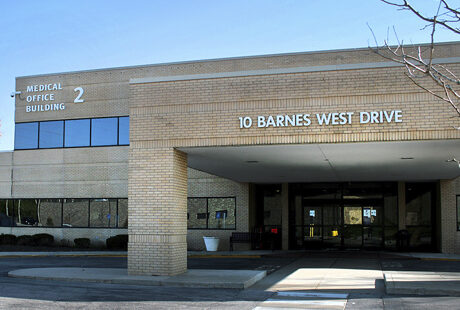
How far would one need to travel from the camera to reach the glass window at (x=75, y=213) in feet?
101

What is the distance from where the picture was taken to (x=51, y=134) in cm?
3116

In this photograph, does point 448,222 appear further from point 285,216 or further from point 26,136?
point 26,136

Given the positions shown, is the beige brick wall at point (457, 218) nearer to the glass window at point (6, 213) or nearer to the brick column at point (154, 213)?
the brick column at point (154, 213)

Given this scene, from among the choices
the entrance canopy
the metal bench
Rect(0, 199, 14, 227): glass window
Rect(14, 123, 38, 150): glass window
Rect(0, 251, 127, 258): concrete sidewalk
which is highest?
Rect(14, 123, 38, 150): glass window

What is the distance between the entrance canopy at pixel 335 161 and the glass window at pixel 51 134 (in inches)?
454

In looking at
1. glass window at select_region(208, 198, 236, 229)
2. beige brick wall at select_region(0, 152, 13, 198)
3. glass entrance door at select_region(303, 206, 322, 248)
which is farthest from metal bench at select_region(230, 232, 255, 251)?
beige brick wall at select_region(0, 152, 13, 198)

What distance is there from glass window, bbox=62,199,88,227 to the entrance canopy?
1023 centimetres

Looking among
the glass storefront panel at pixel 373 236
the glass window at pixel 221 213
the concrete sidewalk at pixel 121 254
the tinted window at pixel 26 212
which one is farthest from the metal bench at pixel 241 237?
the tinted window at pixel 26 212

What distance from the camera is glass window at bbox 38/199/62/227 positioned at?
3116 cm

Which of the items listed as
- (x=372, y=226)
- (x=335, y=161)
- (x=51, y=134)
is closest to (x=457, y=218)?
(x=372, y=226)

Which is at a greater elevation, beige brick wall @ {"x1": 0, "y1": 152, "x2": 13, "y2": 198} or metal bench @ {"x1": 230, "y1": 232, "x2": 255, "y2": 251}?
beige brick wall @ {"x1": 0, "y1": 152, "x2": 13, "y2": 198}

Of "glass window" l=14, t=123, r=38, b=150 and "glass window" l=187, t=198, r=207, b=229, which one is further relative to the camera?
"glass window" l=14, t=123, r=38, b=150

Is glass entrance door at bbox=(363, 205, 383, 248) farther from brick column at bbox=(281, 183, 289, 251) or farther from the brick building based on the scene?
brick column at bbox=(281, 183, 289, 251)

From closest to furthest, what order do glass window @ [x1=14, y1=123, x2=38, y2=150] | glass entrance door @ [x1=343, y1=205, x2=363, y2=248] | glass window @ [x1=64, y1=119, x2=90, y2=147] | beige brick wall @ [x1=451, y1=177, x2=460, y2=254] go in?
beige brick wall @ [x1=451, y1=177, x2=460, y2=254]
glass entrance door @ [x1=343, y1=205, x2=363, y2=248]
glass window @ [x1=64, y1=119, x2=90, y2=147]
glass window @ [x1=14, y1=123, x2=38, y2=150]
